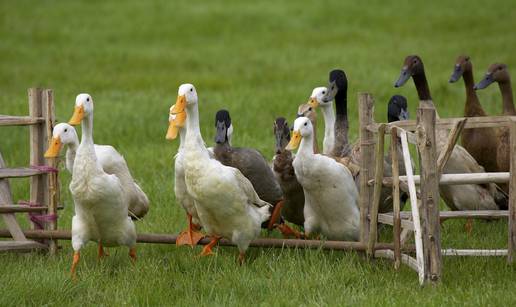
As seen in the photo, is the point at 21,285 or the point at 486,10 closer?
the point at 21,285

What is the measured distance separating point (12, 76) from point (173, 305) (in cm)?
1279

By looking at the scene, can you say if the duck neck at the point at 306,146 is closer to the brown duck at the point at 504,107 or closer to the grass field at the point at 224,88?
the grass field at the point at 224,88

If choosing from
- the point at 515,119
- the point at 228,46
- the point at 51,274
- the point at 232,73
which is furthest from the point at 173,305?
the point at 228,46

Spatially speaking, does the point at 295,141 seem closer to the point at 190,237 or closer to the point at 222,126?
the point at 222,126

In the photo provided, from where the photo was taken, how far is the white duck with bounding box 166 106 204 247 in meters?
7.75

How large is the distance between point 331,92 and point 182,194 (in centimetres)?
188

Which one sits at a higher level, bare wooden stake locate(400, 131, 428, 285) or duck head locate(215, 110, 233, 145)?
duck head locate(215, 110, 233, 145)

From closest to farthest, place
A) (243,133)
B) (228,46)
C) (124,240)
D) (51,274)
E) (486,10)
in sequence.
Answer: (51,274) < (124,240) < (243,133) < (228,46) < (486,10)

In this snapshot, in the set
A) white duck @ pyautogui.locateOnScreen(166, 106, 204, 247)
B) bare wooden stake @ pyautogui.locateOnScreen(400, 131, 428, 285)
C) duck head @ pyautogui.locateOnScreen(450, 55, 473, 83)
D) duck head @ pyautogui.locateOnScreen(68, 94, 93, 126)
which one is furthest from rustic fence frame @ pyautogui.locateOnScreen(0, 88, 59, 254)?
duck head @ pyautogui.locateOnScreen(450, 55, 473, 83)

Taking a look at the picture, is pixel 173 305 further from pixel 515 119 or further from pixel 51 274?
pixel 515 119

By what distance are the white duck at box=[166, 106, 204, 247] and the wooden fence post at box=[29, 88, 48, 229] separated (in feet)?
3.47

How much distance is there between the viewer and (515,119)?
709cm

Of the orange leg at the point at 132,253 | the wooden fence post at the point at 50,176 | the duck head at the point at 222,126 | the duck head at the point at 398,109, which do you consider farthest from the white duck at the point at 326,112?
the wooden fence post at the point at 50,176

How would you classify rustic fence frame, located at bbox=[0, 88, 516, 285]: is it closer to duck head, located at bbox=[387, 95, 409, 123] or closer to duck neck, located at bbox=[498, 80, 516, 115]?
duck head, located at bbox=[387, 95, 409, 123]
